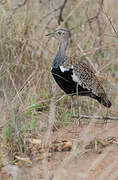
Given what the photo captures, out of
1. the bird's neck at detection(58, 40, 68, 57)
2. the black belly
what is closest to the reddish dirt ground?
the black belly

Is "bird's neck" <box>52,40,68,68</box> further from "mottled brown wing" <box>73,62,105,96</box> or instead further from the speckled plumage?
"mottled brown wing" <box>73,62,105,96</box>

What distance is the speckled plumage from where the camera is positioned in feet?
16.7

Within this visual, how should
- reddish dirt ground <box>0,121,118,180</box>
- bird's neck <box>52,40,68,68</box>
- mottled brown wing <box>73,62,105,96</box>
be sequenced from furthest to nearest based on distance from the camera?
mottled brown wing <box>73,62,105,96</box>, bird's neck <box>52,40,68,68</box>, reddish dirt ground <box>0,121,118,180</box>

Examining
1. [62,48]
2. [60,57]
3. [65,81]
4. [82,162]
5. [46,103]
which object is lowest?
[82,162]

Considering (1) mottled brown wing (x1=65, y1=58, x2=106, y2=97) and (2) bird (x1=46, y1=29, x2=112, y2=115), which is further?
(1) mottled brown wing (x1=65, y1=58, x2=106, y2=97)

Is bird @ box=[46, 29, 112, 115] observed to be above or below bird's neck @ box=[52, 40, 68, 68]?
below

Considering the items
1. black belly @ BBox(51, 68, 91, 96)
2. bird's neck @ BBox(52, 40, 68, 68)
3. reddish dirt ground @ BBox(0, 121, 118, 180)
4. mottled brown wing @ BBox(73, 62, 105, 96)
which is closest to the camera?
reddish dirt ground @ BBox(0, 121, 118, 180)

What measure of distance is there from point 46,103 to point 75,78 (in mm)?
441

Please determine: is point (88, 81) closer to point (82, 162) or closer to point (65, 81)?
point (65, 81)

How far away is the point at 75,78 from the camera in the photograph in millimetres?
5234

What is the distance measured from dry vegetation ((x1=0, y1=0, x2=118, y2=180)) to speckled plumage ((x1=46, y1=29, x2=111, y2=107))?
0.16 meters

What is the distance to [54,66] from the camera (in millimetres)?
5156

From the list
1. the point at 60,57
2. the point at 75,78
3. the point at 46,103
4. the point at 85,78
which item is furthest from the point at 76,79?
the point at 46,103

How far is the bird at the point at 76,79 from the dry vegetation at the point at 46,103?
15 centimetres
